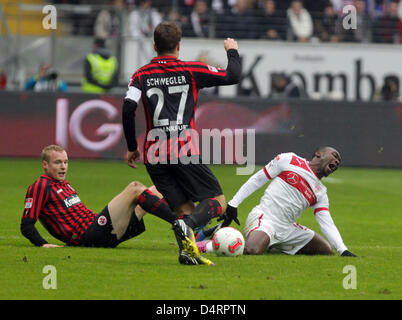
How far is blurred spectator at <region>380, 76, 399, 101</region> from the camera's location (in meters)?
22.3

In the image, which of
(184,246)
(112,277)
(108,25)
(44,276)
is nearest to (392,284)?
(184,246)

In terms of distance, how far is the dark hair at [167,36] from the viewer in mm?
7488

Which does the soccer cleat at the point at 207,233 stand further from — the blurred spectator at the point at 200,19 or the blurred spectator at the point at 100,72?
the blurred spectator at the point at 200,19

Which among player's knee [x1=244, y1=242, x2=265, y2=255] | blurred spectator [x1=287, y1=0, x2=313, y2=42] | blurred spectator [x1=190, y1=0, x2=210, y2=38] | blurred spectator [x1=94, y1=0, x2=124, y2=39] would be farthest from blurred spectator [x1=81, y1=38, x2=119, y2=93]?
player's knee [x1=244, y1=242, x2=265, y2=255]

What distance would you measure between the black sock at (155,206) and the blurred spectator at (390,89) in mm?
15332

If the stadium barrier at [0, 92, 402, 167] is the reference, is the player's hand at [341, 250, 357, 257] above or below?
above

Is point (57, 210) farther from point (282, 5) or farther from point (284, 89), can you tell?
point (282, 5)

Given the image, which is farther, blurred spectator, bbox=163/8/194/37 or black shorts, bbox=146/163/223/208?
blurred spectator, bbox=163/8/194/37

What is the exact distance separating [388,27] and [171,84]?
16.6 metres

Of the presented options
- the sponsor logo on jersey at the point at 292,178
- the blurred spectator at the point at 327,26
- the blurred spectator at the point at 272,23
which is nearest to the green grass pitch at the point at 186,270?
the sponsor logo on jersey at the point at 292,178

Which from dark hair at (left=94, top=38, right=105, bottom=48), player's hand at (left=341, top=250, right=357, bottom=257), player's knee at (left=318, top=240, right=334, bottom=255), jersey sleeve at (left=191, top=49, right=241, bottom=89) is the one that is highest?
jersey sleeve at (left=191, top=49, right=241, bottom=89)

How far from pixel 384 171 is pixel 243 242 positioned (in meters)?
12.4

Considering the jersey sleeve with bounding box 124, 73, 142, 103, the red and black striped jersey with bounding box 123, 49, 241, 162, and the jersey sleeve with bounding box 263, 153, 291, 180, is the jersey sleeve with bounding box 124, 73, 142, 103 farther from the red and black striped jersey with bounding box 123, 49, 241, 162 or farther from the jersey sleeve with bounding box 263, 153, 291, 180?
the jersey sleeve with bounding box 263, 153, 291, 180

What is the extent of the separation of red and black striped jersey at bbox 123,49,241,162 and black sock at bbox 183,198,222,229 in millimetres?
700
